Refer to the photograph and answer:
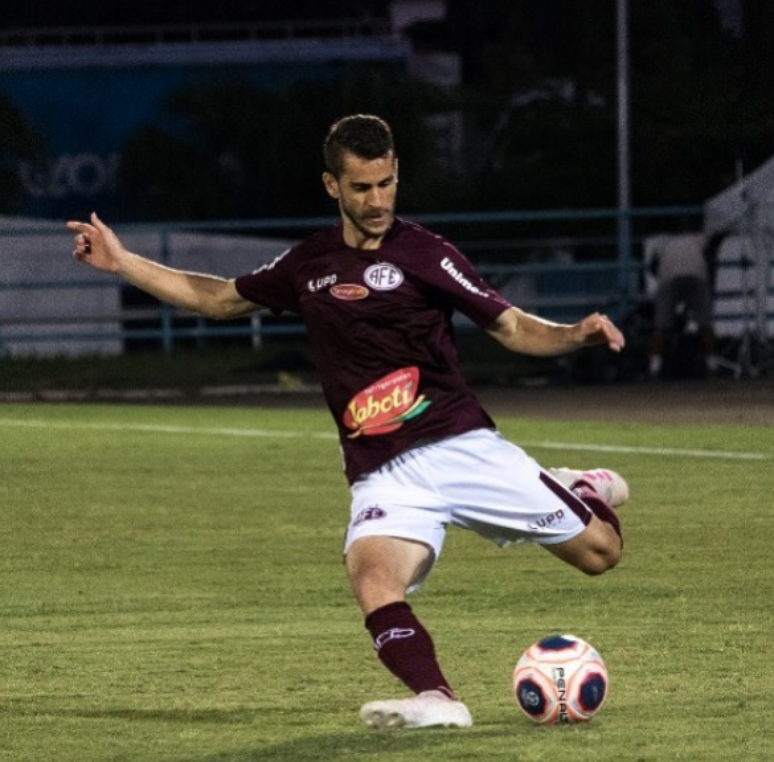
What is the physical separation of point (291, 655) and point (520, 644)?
0.92 m

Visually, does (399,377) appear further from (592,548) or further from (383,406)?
(592,548)

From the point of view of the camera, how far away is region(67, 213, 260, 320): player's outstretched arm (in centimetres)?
877

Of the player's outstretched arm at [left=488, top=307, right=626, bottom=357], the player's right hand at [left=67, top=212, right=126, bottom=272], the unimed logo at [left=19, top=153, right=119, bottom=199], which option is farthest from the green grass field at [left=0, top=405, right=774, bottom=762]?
the unimed logo at [left=19, top=153, right=119, bottom=199]

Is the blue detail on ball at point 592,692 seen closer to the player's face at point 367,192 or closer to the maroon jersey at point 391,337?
the maroon jersey at point 391,337

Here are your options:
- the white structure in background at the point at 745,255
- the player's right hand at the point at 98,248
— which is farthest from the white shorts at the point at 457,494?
the white structure in background at the point at 745,255

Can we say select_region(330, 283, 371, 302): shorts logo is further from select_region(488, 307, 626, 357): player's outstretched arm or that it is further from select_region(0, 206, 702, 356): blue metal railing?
select_region(0, 206, 702, 356): blue metal railing

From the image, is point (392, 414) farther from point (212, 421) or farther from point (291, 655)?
point (212, 421)

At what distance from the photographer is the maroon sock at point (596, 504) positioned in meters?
8.95

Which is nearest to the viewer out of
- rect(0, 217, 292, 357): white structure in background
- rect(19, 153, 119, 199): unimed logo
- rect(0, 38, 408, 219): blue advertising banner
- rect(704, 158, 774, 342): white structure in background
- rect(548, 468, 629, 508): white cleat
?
rect(548, 468, 629, 508): white cleat

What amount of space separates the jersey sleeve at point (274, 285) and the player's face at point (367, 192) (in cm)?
30

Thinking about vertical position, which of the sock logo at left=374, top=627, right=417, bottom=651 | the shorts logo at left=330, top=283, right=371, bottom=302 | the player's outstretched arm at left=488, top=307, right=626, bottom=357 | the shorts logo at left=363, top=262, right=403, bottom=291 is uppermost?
the shorts logo at left=363, top=262, right=403, bottom=291

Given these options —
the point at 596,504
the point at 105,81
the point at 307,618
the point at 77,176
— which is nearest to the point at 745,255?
the point at 77,176

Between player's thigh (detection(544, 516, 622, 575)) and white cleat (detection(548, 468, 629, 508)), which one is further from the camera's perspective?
white cleat (detection(548, 468, 629, 508))

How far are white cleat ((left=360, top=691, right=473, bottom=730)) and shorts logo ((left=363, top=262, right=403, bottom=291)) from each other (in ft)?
4.41
